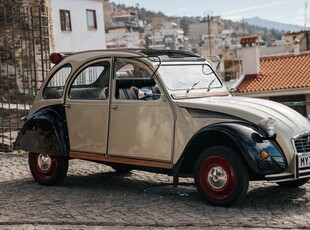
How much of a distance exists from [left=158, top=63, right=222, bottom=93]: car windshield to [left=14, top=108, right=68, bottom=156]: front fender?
173 centimetres

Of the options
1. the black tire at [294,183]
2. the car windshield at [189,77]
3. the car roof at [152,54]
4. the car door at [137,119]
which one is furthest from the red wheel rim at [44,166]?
the black tire at [294,183]

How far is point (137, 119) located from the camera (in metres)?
7.06

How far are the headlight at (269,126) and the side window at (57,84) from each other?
302 cm

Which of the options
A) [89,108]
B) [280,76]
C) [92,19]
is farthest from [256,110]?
[92,19]

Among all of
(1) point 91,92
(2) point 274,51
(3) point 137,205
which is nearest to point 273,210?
(3) point 137,205

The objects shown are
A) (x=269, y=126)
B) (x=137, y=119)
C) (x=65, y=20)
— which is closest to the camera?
(x=269, y=126)

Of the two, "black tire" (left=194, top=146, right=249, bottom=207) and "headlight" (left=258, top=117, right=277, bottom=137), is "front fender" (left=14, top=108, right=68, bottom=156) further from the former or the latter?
"headlight" (left=258, top=117, right=277, bottom=137)

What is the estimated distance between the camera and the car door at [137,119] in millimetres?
6809

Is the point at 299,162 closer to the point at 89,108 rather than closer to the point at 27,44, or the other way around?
the point at 89,108

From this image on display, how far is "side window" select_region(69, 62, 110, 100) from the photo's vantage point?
7.53 m

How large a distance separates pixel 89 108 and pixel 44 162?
119 centimetres

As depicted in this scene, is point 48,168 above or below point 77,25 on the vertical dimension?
below

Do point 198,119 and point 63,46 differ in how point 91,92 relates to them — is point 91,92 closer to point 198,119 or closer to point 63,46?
point 198,119

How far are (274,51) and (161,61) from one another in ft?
181
